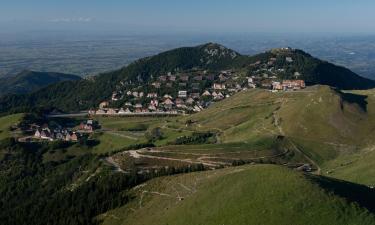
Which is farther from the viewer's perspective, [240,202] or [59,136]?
[59,136]

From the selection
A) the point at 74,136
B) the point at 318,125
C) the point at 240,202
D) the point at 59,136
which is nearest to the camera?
the point at 240,202

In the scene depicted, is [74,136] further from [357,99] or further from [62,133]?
[357,99]

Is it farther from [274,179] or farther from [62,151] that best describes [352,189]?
[62,151]

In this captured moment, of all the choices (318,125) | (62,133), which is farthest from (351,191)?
(62,133)

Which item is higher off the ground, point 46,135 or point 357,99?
point 357,99

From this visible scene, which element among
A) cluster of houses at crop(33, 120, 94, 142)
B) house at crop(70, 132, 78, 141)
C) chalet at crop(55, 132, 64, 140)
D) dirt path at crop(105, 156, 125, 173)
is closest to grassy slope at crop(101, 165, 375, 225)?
dirt path at crop(105, 156, 125, 173)

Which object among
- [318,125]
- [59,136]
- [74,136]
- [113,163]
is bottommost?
[59,136]

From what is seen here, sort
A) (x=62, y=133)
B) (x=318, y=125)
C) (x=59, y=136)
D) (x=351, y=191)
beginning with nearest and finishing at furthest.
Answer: (x=351, y=191)
(x=318, y=125)
(x=59, y=136)
(x=62, y=133)

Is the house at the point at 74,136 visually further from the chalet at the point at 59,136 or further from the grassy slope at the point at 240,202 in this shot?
the grassy slope at the point at 240,202
